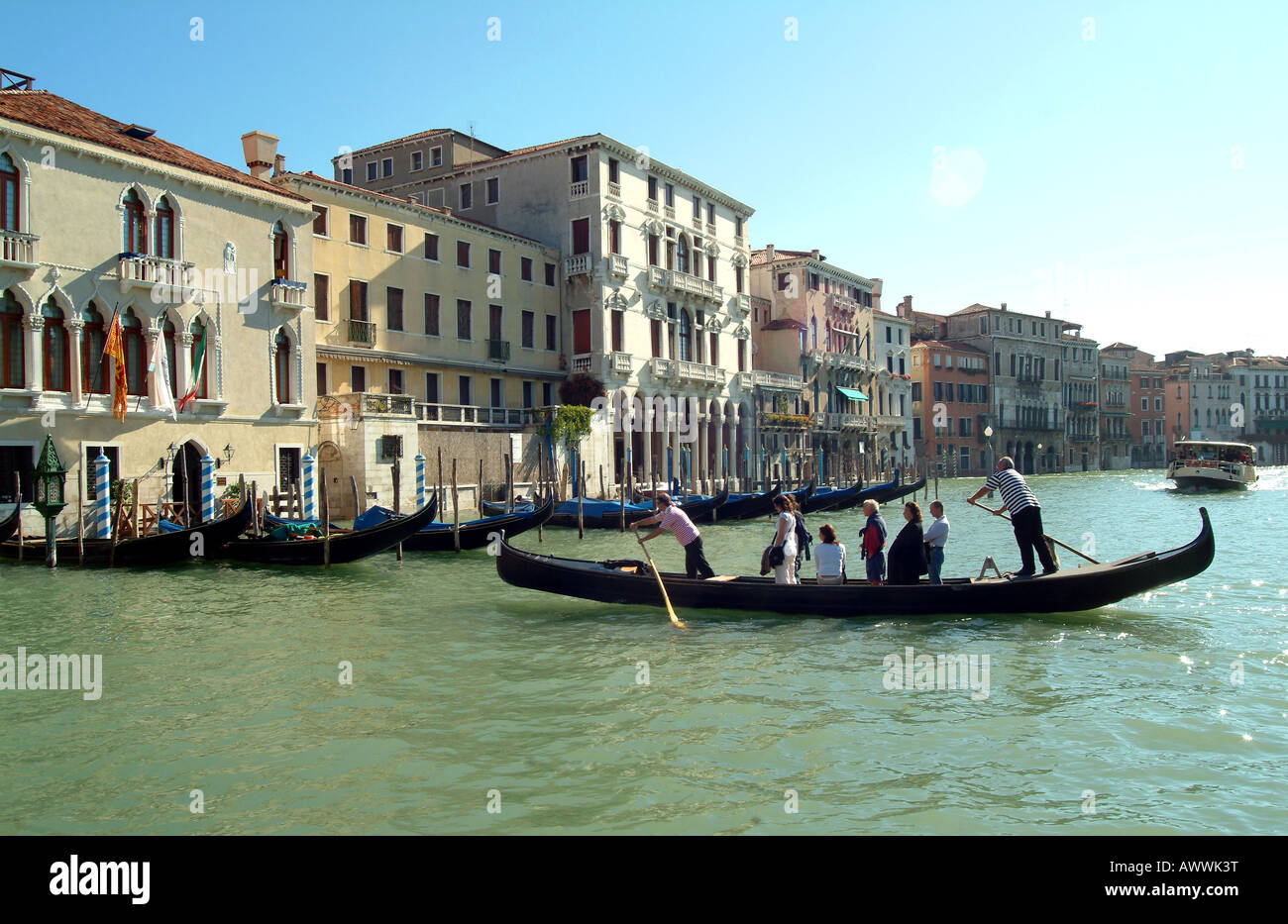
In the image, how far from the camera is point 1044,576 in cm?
870

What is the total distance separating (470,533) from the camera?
1536cm

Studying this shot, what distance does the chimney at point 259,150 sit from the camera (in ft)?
65.4

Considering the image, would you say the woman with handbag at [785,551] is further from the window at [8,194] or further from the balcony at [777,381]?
the balcony at [777,381]

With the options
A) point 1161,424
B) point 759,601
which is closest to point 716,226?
point 759,601

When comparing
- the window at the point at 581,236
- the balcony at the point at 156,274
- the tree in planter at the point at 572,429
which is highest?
the window at the point at 581,236

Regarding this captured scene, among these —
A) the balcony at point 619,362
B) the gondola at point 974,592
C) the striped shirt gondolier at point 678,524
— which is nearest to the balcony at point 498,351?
the balcony at point 619,362

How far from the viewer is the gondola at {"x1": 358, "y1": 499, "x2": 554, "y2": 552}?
15227 mm

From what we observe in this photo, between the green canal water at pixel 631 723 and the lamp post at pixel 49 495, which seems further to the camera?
the lamp post at pixel 49 495

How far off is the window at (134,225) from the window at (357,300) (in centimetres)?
530

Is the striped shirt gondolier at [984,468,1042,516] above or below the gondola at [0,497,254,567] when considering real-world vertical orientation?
above

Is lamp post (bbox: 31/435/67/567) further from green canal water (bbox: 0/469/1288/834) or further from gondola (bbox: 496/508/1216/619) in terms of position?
gondola (bbox: 496/508/1216/619)

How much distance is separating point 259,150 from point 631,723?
18088 millimetres

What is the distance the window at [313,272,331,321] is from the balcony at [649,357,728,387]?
10909 mm

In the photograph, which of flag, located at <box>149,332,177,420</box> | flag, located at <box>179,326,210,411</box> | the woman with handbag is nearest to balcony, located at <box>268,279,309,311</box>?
flag, located at <box>179,326,210,411</box>
